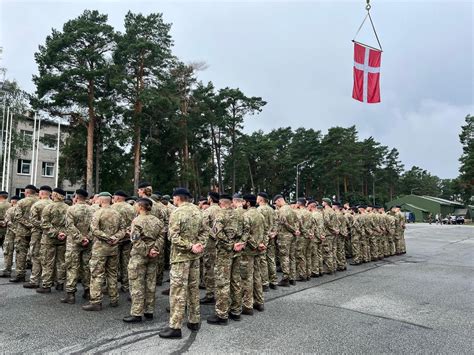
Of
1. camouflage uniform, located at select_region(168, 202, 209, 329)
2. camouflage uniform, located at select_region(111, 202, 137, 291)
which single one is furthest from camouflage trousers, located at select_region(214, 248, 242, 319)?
camouflage uniform, located at select_region(111, 202, 137, 291)

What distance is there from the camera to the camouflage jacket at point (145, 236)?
587cm

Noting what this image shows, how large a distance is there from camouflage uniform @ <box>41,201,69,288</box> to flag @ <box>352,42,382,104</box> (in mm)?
10358

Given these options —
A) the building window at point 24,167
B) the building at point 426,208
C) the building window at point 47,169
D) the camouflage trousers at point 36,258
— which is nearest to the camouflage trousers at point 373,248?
the camouflage trousers at point 36,258

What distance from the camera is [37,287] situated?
7723mm

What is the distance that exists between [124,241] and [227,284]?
2541 mm

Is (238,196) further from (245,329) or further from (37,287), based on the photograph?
(37,287)

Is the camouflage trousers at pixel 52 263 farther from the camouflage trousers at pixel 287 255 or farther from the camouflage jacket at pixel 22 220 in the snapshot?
the camouflage trousers at pixel 287 255

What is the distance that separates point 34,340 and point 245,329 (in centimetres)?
293

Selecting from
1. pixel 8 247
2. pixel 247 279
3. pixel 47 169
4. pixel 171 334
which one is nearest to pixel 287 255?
pixel 247 279

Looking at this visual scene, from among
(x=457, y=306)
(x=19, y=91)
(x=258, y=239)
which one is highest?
(x=19, y=91)

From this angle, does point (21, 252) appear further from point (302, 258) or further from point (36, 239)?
point (302, 258)

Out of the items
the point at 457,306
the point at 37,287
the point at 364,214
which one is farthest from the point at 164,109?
the point at 457,306

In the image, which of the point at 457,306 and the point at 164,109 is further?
the point at 164,109

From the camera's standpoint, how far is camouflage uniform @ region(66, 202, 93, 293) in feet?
22.0
